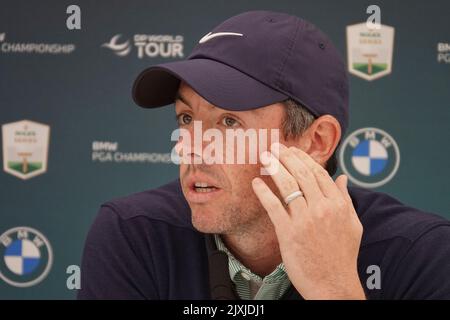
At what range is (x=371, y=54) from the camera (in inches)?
88.8

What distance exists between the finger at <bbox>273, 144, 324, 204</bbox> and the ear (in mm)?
128

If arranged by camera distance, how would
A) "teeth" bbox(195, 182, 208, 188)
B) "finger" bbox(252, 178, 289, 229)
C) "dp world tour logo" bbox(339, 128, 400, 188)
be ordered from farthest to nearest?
"dp world tour logo" bbox(339, 128, 400, 188)
"teeth" bbox(195, 182, 208, 188)
"finger" bbox(252, 178, 289, 229)

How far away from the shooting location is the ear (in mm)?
1259

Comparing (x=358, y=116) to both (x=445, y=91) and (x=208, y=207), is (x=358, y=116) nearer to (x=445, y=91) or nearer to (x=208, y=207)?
(x=445, y=91)

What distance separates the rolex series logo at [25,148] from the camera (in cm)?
227

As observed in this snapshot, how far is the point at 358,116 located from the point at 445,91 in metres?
0.31

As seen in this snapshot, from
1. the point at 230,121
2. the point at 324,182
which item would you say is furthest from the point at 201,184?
the point at 324,182

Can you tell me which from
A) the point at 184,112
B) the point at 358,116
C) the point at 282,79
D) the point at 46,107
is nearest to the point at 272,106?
the point at 282,79

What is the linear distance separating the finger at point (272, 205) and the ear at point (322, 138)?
19 cm

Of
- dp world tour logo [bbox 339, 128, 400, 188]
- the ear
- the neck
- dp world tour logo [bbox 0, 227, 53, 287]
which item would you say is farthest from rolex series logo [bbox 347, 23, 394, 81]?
dp world tour logo [bbox 0, 227, 53, 287]

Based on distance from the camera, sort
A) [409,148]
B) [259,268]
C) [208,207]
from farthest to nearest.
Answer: [409,148], [259,268], [208,207]

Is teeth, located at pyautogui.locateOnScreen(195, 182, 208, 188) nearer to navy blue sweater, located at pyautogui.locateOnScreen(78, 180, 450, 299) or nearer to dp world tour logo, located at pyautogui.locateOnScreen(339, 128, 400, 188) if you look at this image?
navy blue sweater, located at pyautogui.locateOnScreen(78, 180, 450, 299)

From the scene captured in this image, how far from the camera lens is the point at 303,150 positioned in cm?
128

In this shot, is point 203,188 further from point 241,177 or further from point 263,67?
point 263,67
